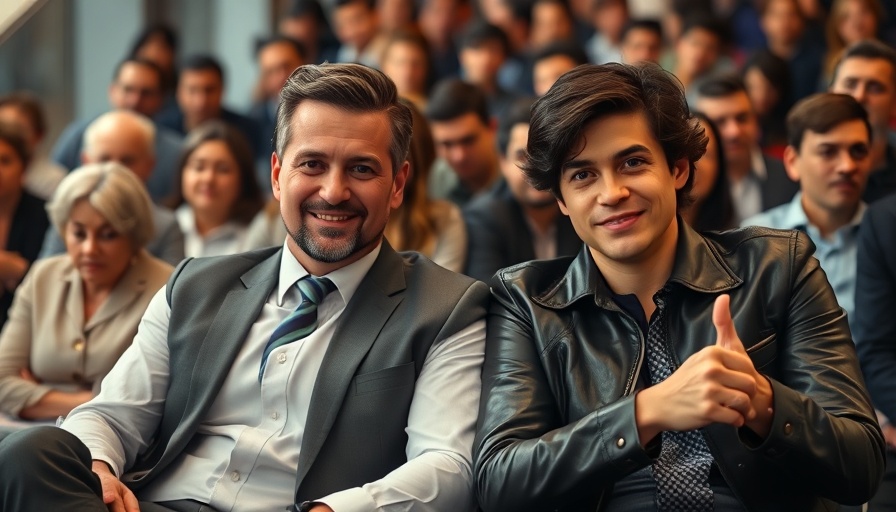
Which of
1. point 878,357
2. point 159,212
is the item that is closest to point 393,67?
point 159,212

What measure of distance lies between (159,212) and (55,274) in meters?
0.79

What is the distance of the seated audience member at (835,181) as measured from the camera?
3387 mm

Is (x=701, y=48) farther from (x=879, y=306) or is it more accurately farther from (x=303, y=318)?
(x=303, y=318)

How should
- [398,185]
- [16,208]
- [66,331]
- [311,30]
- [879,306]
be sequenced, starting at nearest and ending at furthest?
[398,185]
[879,306]
[66,331]
[16,208]
[311,30]

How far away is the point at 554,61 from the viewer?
5.57 metres

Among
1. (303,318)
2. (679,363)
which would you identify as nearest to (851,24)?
(679,363)

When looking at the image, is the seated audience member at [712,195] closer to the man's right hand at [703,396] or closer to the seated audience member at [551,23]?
the man's right hand at [703,396]

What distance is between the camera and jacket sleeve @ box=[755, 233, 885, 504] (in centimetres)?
194

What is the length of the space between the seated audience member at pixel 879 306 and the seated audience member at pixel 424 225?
1318 millimetres

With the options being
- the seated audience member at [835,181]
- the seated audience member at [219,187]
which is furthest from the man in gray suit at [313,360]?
the seated audience member at [219,187]

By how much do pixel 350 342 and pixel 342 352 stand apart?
2cm

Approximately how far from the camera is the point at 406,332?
2268 mm

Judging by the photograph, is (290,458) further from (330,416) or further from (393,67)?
(393,67)

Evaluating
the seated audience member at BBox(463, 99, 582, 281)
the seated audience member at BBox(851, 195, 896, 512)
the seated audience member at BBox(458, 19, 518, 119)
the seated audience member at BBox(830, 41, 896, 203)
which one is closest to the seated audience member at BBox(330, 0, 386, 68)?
the seated audience member at BBox(458, 19, 518, 119)
